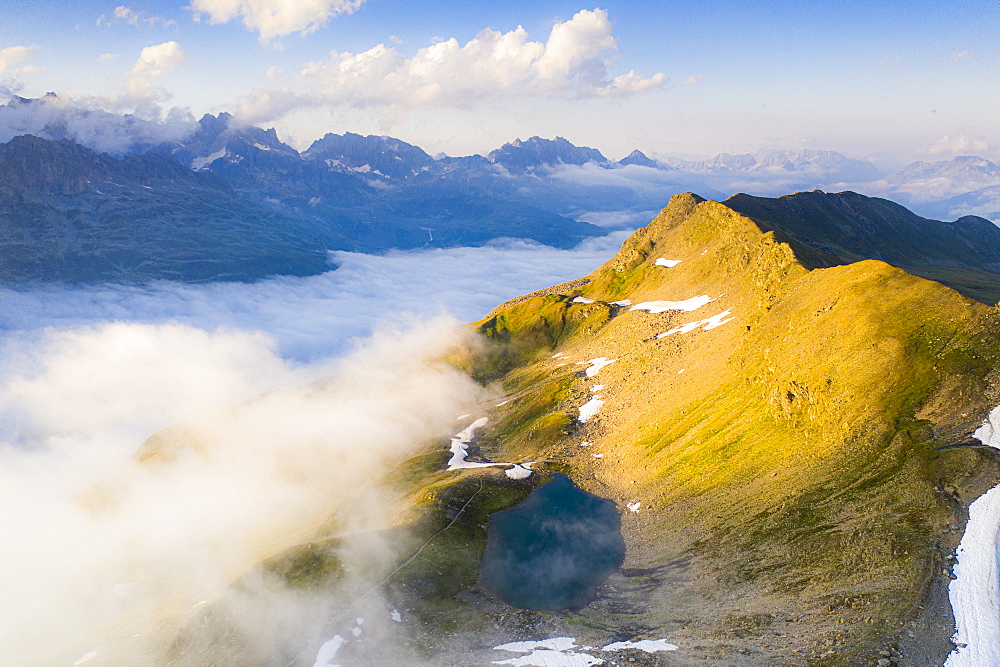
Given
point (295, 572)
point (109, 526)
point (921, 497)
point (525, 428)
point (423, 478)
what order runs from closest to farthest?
point (921, 497)
point (295, 572)
point (423, 478)
point (525, 428)
point (109, 526)

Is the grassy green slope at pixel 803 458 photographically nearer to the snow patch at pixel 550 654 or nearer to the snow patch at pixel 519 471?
the snow patch at pixel 519 471

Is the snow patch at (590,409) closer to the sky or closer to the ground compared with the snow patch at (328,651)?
closer to the sky

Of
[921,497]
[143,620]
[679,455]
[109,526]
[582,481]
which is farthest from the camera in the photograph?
[109,526]

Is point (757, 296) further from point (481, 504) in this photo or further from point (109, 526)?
point (109, 526)

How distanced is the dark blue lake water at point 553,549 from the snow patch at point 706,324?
2727 inches

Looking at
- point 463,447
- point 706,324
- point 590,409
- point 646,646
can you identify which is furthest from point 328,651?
point 706,324

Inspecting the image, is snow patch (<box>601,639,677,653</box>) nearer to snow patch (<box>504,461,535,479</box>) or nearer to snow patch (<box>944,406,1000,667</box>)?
snow patch (<box>944,406,1000,667</box>)

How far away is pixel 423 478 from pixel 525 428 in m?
36.2

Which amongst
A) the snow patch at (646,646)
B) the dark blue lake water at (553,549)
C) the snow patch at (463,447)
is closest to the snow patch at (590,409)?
the snow patch at (463,447)

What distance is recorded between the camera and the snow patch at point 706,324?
168 metres

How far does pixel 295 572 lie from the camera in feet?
333

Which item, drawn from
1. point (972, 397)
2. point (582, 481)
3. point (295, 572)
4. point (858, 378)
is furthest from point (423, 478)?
point (972, 397)

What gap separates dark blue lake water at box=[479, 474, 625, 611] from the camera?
96.1 m

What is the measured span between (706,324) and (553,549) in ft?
308
